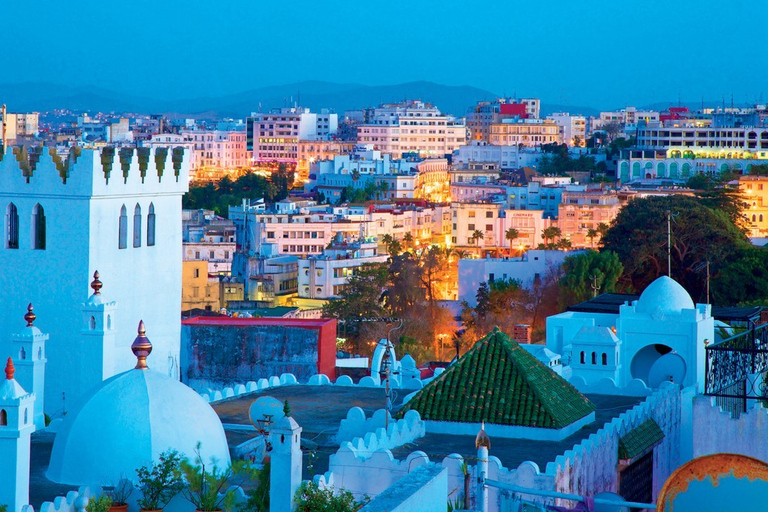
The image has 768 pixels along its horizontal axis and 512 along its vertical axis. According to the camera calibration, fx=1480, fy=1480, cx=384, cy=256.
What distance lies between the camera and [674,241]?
150ft

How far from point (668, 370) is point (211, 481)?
922 cm

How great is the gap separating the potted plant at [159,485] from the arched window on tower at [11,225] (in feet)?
25.2

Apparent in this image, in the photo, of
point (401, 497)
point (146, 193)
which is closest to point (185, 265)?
point (146, 193)

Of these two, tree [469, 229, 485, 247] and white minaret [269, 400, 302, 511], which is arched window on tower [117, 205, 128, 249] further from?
tree [469, 229, 485, 247]

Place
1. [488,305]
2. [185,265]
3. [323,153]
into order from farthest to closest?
[323,153]
[185,265]
[488,305]

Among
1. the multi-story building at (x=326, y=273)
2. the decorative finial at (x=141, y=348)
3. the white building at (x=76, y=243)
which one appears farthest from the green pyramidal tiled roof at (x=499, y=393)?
the multi-story building at (x=326, y=273)

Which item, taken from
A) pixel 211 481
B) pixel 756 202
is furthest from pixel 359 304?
pixel 211 481

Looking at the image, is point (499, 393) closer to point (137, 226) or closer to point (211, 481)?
point (211, 481)

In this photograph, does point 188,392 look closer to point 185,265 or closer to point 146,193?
point 146,193

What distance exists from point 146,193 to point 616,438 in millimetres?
7272

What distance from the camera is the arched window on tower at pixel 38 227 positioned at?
1708 centimetres

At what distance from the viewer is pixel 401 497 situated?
25.9 feet

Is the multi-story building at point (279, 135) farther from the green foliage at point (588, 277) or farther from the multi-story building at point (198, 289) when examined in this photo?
the green foliage at point (588, 277)

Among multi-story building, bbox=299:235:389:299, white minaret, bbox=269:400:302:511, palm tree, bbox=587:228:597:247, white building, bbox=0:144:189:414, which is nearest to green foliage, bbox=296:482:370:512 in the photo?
white minaret, bbox=269:400:302:511
